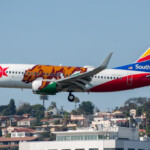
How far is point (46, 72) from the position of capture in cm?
8425

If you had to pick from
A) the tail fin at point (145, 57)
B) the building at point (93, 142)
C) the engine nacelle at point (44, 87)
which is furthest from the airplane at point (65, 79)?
the building at point (93, 142)

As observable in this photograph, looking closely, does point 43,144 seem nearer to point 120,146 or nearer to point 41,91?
point 120,146

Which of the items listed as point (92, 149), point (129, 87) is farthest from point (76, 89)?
point (92, 149)

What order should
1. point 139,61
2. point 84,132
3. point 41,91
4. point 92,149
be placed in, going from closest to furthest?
1. point 41,91
2. point 139,61
3. point 92,149
4. point 84,132

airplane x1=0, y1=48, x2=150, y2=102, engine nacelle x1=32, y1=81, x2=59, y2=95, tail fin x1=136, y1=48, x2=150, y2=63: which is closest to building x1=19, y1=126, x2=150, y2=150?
tail fin x1=136, y1=48, x2=150, y2=63

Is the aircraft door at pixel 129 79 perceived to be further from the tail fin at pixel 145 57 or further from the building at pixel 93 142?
the building at pixel 93 142

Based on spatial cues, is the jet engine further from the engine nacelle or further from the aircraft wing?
the aircraft wing

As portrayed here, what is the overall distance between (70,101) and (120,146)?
111ft

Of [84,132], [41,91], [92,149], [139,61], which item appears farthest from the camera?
[84,132]

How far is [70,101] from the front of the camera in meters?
85.1

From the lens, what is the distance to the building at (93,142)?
11506 cm

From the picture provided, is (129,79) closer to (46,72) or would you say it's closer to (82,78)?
(82,78)

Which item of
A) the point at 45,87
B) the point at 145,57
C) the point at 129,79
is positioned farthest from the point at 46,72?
the point at 145,57

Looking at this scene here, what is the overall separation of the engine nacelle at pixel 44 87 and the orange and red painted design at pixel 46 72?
18.8 inches
